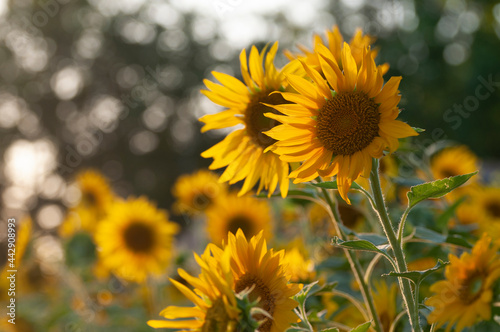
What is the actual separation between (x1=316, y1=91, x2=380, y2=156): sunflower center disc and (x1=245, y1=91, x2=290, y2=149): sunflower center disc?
246 millimetres

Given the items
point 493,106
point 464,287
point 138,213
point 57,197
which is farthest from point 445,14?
point 464,287

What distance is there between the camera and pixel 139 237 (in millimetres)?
2465

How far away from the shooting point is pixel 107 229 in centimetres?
239

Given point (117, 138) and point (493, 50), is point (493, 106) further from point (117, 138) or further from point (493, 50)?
point (117, 138)

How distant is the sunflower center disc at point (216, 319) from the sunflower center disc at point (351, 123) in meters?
0.32

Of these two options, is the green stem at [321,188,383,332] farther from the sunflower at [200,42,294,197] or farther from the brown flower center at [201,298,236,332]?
the brown flower center at [201,298,236,332]

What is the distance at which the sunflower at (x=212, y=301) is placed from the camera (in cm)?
67

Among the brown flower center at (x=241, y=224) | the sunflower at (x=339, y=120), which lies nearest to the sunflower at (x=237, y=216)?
the brown flower center at (x=241, y=224)

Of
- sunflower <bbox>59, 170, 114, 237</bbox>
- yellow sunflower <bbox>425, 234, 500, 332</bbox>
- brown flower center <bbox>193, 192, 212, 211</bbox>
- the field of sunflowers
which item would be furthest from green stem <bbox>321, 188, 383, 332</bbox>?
sunflower <bbox>59, 170, 114, 237</bbox>

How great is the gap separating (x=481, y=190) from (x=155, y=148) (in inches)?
457

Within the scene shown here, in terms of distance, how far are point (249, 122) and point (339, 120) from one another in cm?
32

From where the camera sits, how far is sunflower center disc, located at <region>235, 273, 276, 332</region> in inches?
30.9

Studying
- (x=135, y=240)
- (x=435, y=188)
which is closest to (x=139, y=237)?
(x=135, y=240)

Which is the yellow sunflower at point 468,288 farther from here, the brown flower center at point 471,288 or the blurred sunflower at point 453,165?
the blurred sunflower at point 453,165
